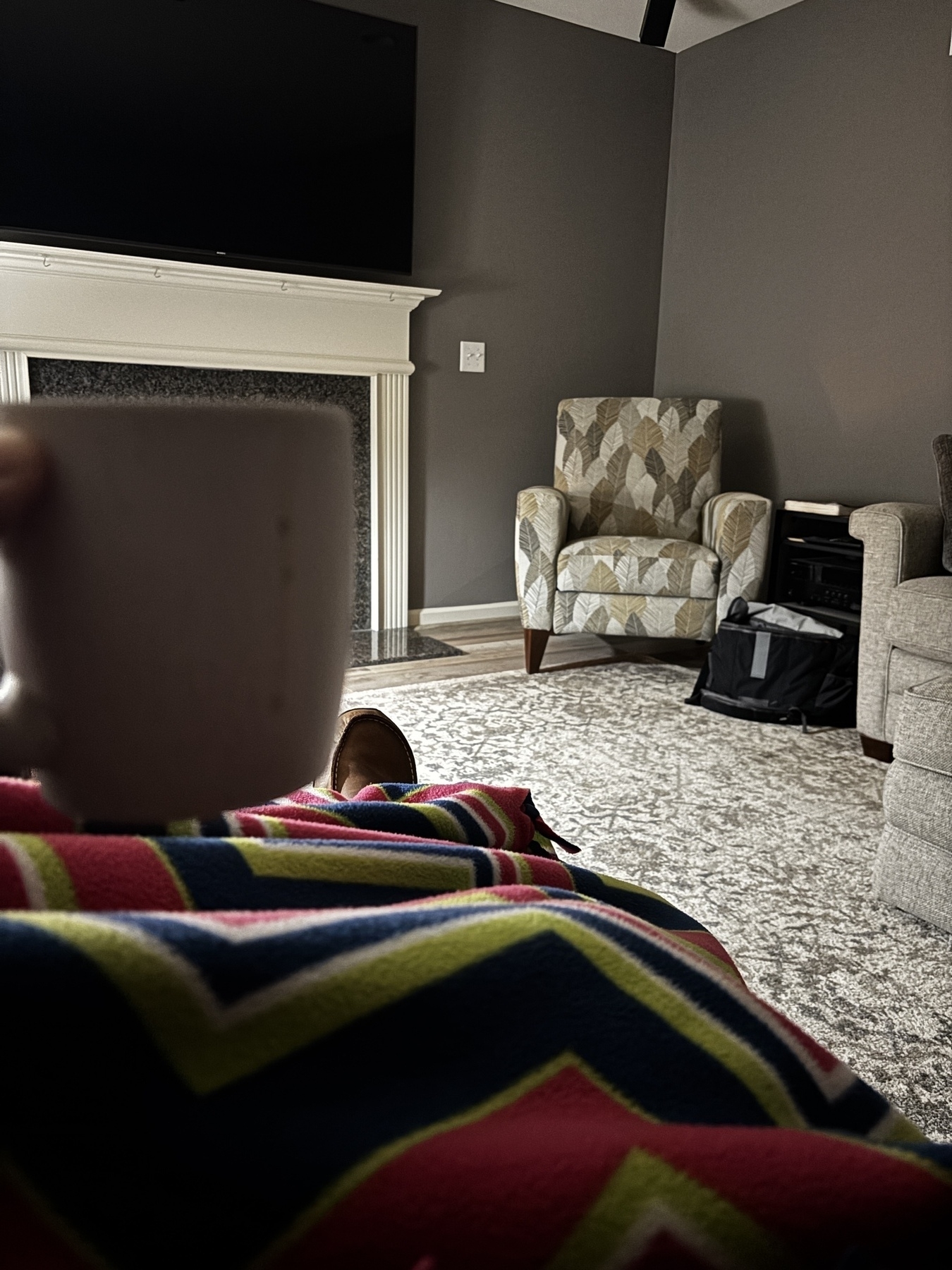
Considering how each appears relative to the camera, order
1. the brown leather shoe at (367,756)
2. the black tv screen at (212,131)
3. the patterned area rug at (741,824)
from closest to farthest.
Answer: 1. the brown leather shoe at (367,756)
2. the patterned area rug at (741,824)
3. the black tv screen at (212,131)

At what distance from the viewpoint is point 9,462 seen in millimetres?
229

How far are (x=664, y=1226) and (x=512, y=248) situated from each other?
4.08 m

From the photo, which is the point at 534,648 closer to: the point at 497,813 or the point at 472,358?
the point at 472,358

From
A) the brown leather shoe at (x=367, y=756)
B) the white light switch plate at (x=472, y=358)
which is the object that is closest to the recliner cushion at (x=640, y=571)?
A: the white light switch plate at (x=472, y=358)

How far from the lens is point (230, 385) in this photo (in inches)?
131

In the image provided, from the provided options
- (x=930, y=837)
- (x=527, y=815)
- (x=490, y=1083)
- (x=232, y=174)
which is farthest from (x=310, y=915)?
(x=232, y=174)

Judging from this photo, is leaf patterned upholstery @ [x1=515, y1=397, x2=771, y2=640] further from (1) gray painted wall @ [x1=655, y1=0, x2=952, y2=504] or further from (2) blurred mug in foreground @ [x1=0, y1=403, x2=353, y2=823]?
(2) blurred mug in foreground @ [x1=0, y1=403, x2=353, y2=823]

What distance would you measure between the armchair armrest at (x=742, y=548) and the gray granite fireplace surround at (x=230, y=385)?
1212 mm

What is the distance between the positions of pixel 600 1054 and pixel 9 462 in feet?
0.78

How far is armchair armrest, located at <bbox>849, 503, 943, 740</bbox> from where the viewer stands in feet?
8.06

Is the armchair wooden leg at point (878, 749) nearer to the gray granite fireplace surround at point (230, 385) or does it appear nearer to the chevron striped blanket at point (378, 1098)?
the gray granite fireplace surround at point (230, 385)

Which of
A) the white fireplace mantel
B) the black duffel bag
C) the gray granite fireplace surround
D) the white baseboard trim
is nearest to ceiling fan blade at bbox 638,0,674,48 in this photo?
the gray granite fireplace surround

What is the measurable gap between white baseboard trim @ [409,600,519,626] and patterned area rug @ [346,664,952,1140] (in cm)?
84

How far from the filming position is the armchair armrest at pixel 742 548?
3102 millimetres
